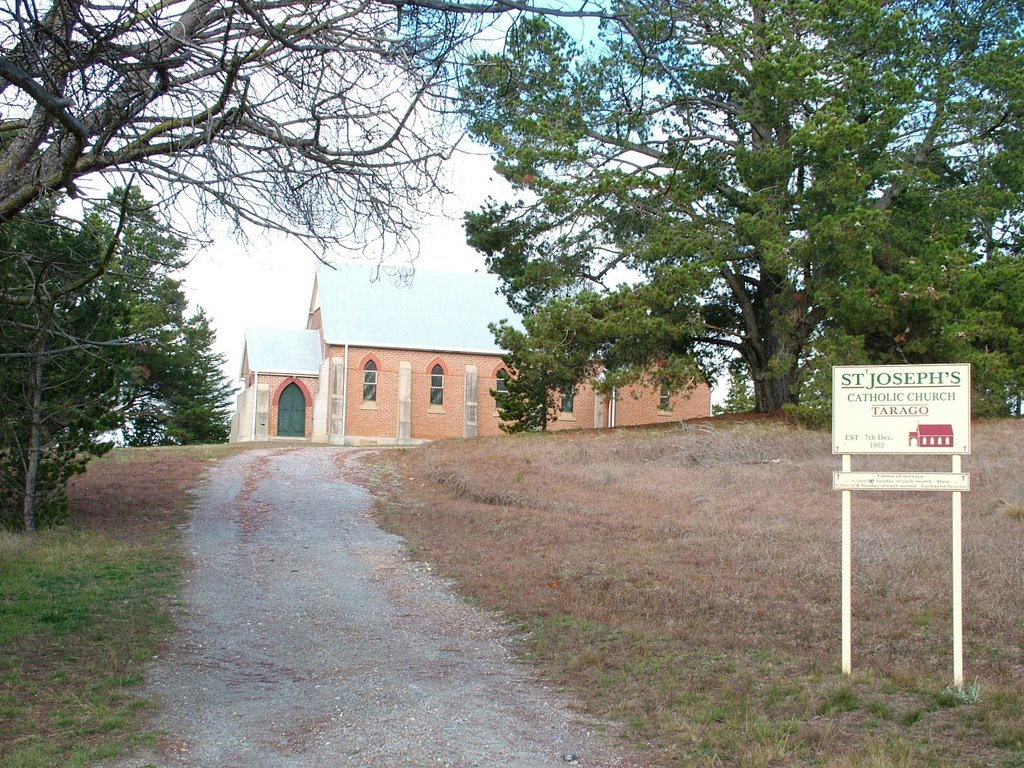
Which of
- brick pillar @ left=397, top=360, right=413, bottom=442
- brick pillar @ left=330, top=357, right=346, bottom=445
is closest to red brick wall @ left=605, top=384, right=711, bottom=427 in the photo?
brick pillar @ left=397, top=360, right=413, bottom=442

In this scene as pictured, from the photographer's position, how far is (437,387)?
45.3 meters

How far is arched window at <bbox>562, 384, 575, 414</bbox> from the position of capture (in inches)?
1195

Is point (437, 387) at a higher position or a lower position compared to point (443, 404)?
higher

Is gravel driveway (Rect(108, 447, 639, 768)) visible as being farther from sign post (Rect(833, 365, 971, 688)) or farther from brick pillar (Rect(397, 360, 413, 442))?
brick pillar (Rect(397, 360, 413, 442))

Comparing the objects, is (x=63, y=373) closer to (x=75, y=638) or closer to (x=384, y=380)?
(x=75, y=638)

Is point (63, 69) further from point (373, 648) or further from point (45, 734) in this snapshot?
point (373, 648)

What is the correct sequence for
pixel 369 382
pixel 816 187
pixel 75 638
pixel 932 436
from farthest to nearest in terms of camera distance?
pixel 369 382, pixel 816 187, pixel 75 638, pixel 932 436

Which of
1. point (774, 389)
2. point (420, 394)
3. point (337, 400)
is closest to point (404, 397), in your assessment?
point (420, 394)

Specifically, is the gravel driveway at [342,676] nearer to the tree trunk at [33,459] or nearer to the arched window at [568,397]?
the tree trunk at [33,459]

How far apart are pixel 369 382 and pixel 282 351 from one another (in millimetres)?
4606

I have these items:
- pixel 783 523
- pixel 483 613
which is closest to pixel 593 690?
pixel 483 613

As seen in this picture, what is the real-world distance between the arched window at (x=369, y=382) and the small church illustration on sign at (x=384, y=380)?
0.04 metres

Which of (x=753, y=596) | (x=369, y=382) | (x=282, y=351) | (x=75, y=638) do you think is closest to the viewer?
(x=75, y=638)

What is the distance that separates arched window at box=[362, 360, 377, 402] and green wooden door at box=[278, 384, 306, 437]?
306cm
